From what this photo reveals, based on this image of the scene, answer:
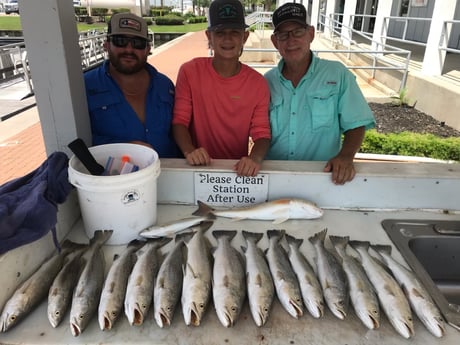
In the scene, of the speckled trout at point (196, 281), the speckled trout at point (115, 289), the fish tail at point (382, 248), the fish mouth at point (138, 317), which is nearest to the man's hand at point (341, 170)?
the fish tail at point (382, 248)

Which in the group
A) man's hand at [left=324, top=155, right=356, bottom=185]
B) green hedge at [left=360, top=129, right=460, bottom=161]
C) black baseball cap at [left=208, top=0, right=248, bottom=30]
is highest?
black baseball cap at [left=208, top=0, right=248, bottom=30]

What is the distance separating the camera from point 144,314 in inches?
62.7

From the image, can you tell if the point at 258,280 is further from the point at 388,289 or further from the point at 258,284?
the point at 388,289

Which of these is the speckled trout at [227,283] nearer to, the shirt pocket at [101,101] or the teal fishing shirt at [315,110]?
the teal fishing shirt at [315,110]

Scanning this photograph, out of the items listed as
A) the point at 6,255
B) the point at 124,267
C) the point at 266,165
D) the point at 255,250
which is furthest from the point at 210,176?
the point at 6,255

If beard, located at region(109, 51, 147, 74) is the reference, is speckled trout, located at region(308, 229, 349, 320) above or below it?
below

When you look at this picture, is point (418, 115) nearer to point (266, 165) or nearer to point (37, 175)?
point (266, 165)

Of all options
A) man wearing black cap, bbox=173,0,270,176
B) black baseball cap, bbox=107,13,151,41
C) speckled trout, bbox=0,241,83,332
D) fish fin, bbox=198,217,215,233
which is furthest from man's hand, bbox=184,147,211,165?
black baseball cap, bbox=107,13,151,41

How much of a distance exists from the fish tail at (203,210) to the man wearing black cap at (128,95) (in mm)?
753

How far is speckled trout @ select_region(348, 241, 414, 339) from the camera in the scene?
1.54 metres

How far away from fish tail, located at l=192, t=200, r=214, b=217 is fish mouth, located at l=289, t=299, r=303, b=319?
88 cm

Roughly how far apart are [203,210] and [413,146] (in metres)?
5.03

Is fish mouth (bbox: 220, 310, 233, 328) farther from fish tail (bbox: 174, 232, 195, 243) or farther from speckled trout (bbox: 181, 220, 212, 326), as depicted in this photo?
fish tail (bbox: 174, 232, 195, 243)

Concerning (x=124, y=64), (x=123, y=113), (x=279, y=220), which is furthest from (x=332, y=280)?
(x=124, y=64)
